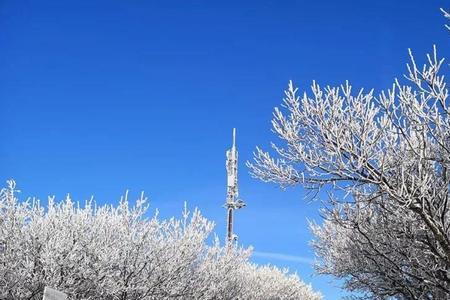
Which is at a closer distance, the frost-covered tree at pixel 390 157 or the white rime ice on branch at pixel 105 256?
the frost-covered tree at pixel 390 157

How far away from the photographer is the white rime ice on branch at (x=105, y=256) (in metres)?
14.1

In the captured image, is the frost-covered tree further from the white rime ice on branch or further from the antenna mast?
the antenna mast

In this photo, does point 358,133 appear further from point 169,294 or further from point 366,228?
point 169,294

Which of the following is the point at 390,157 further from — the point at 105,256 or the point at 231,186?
the point at 231,186

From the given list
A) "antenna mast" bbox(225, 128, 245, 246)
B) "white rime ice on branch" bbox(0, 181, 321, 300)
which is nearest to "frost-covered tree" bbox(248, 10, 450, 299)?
"white rime ice on branch" bbox(0, 181, 321, 300)

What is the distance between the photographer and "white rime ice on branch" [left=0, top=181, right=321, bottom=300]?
556 inches

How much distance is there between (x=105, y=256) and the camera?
15.3 m

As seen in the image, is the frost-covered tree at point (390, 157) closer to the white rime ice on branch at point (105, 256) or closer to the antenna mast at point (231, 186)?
the white rime ice on branch at point (105, 256)

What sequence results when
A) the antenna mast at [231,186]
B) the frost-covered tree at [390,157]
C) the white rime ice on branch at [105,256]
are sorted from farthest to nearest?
the antenna mast at [231,186], the white rime ice on branch at [105,256], the frost-covered tree at [390,157]

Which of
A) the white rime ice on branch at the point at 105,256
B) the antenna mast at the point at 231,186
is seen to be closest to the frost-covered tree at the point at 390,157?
the white rime ice on branch at the point at 105,256

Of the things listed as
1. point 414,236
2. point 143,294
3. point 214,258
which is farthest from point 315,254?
point 414,236

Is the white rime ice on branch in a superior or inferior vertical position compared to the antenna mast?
inferior

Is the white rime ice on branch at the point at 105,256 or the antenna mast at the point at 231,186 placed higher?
the antenna mast at the point at 231,186

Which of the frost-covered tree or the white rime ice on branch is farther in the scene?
the white rime ice on branch
